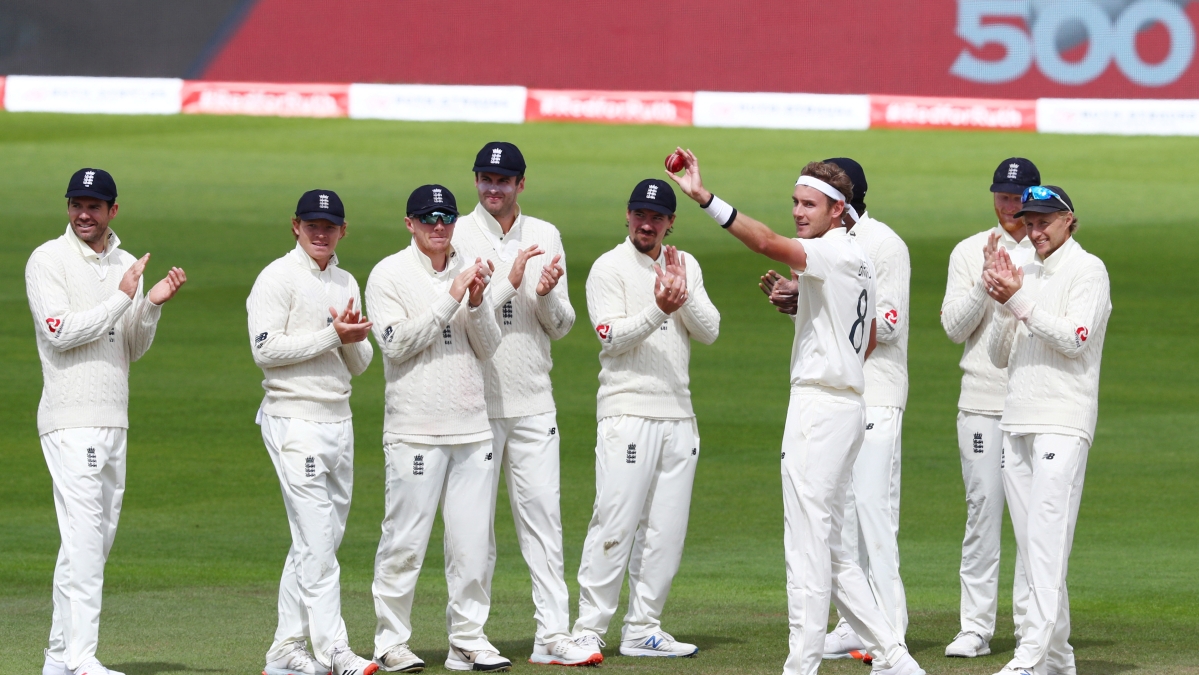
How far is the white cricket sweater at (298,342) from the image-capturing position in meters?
8.13

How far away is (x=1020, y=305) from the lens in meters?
7.86

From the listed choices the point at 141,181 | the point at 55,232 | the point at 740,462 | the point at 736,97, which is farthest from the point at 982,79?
the point at 740,462

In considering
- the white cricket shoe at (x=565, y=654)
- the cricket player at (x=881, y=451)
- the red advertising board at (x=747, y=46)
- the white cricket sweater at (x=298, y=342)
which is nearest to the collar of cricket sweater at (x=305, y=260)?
the white cricket sweater at (x=298, y=342)

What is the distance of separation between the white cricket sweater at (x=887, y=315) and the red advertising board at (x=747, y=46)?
30.3m

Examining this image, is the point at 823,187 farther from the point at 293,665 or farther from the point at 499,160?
the point at 293,665

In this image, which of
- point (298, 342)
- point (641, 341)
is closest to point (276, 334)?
point (298, 342)

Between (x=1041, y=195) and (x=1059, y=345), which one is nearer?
(x=1059, y=345)

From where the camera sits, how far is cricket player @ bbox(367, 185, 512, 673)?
834 centimetres

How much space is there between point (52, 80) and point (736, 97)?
626 inches

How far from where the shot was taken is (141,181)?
105ft

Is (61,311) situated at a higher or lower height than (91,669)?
higher

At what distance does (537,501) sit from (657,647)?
99 cm

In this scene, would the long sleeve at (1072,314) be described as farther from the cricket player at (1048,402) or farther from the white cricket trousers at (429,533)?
the white cricket trousers at (429,533)

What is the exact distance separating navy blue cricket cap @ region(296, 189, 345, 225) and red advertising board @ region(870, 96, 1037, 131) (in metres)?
29.9
